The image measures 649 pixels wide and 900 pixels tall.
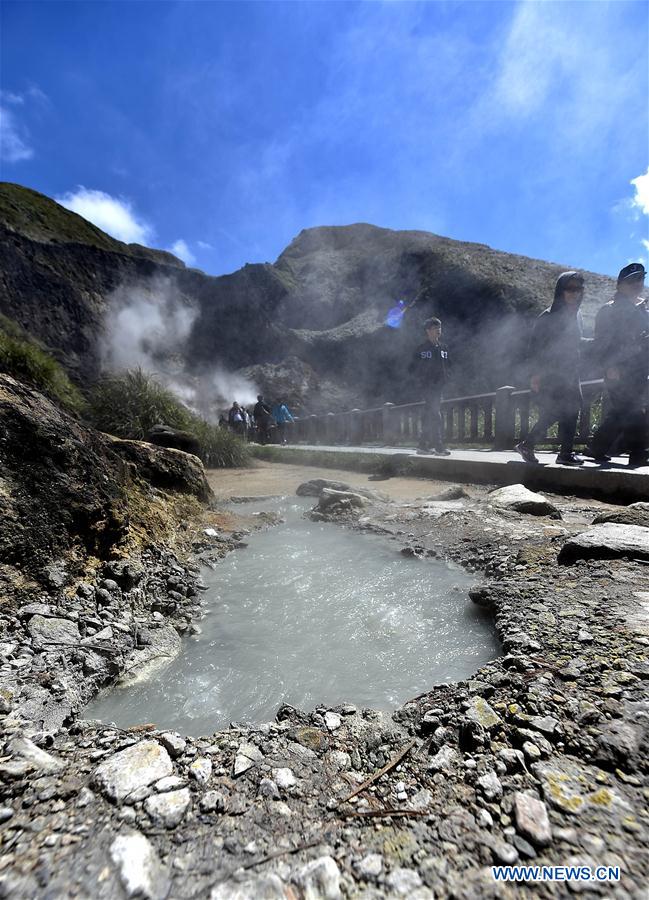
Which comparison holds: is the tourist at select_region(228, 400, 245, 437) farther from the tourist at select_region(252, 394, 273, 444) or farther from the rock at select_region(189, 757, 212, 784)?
the rock at select_region(189, 757, 212, 784)

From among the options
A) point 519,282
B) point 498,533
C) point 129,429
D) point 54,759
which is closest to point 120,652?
point 54,759

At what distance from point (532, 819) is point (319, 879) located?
40cm

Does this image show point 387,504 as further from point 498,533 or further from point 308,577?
point 308,577

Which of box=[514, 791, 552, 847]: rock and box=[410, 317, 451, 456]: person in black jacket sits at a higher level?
box=[410, 317, 451, 456]: person in black jacket

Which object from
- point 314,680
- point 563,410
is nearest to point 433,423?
point 563,410

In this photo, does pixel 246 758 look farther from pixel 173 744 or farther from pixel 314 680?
pixel 314 680

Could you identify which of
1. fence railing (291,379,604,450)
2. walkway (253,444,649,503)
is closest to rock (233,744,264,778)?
walkway (253,444,649,503)

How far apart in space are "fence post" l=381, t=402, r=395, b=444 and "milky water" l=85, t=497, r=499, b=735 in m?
8.72

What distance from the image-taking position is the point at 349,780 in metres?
0.95

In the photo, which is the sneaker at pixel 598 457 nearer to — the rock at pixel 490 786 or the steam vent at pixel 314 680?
the steam vent at pixel 314 680

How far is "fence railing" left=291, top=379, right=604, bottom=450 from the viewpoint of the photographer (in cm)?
701

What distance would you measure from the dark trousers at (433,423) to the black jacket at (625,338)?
8.76 ft

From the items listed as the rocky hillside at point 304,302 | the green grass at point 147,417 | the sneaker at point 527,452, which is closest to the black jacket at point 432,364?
the sneaker at point 527,452

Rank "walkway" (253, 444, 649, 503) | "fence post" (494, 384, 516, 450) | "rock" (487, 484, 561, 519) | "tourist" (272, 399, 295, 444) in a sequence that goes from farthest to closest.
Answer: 1. "tourist" (272, 399, 295, 444)
2. "fence post" (494, 384, 516, 450)
3. "walkway" (253, 444, 649, 503)
4. "rock" (487, 484, 561, 519)
